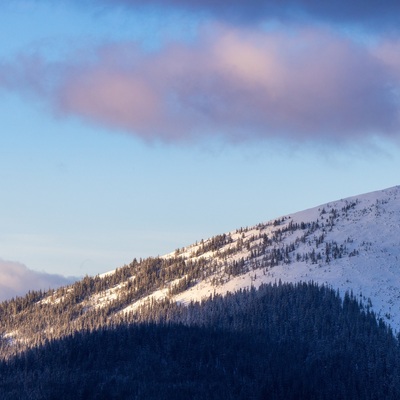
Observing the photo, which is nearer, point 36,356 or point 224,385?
point 224,385

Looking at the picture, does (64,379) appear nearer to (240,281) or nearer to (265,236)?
(240,281)

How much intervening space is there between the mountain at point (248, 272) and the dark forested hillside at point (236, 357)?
5616 millimetres

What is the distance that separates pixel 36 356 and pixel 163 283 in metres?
41.4

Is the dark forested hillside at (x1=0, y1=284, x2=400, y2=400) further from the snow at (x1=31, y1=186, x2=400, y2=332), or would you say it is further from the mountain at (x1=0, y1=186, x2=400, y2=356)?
the mountain at (x1=0, y1=186, x2=400, y2=356)

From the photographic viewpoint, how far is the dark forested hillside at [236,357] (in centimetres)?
6588

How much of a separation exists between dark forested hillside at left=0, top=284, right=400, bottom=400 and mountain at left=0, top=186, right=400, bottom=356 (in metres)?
5.62

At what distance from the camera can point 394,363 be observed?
70438mm

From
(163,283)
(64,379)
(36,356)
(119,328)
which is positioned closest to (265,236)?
(163,283)

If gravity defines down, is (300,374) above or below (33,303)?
below

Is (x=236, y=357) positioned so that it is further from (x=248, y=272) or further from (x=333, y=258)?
(x=248, y=272)

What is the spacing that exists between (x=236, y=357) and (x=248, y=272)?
35250 mm

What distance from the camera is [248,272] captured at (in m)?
107

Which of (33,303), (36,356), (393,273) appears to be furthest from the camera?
(33,303)

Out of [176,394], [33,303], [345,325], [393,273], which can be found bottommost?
[176,394]
